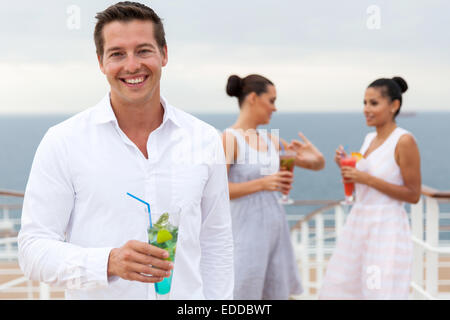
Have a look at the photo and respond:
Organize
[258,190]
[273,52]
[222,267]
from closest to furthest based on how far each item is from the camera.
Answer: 1. [222,267]
2. [258,190]
3. [273,52]

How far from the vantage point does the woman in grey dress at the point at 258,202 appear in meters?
2.77

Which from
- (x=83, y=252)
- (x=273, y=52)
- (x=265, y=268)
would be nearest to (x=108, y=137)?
(x=83, y=252)

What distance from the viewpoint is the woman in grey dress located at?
2.77 metres

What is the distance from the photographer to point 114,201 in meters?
1.37

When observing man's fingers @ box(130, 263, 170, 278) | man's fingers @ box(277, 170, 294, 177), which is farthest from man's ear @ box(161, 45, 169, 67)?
man's fingers @ box(277, 170, 294, 177)

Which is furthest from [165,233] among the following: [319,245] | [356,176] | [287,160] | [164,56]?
[319,245]

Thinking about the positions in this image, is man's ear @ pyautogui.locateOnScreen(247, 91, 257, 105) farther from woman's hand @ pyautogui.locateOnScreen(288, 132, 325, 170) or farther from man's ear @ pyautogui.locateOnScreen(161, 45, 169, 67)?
man's ear @ pyautogui.locateOnScreen(161, 45, 169, 67)

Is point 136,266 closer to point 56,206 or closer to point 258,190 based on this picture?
point 56,206

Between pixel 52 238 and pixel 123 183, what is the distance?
0.71ft

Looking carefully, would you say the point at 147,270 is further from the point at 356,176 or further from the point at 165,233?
the point at 356,176

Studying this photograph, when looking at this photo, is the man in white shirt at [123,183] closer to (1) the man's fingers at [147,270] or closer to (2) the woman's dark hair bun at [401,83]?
(1) the man's fingers at [147,270]

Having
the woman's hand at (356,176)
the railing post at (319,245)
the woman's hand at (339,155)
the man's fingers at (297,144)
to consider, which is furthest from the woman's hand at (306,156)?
the railing post at (319,245)
